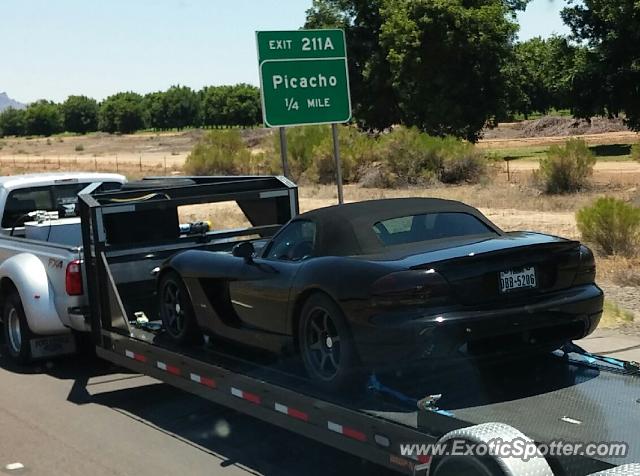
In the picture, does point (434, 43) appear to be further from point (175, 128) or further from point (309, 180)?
point (175, 128)

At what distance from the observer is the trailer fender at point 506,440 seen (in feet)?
12.6

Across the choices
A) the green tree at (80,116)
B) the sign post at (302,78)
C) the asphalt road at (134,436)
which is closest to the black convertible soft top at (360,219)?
the asphalt road at (134,436)

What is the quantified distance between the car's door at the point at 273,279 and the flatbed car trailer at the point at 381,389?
34 centimetres

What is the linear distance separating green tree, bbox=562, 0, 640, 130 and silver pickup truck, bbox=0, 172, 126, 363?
32523mm

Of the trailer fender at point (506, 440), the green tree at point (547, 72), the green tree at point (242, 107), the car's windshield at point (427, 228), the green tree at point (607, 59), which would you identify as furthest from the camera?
the green tree at point (242, 107)

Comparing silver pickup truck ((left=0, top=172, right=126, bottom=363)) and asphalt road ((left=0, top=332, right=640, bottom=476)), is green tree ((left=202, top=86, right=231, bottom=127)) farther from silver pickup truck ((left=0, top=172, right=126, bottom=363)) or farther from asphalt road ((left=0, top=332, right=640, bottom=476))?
asphalt road ((left=0, top=332, right=640, bottom=476))

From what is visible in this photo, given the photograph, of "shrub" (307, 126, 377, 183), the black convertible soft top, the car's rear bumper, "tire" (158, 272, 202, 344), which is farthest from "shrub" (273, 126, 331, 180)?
the car's rear bumper

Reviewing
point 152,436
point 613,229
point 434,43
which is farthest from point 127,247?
point 434,43

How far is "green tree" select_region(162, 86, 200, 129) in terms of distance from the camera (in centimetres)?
16425

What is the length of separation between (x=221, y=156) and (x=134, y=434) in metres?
33.2

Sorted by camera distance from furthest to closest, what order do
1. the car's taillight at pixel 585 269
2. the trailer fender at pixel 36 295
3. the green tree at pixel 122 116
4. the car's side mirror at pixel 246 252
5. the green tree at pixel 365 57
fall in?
the green tree at pixel 122 116
the green tree at pixel 365 57
the trailer fender at pixel 36 295
the car's side mirror at pixel 246 252
the car's taillight at pixel 585 269

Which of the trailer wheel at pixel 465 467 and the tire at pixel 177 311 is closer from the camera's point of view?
the trailer wheel at pixel 465 467

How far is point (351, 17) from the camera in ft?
155

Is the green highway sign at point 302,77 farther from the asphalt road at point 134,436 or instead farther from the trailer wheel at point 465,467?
the trailer wheel at point 465,467
